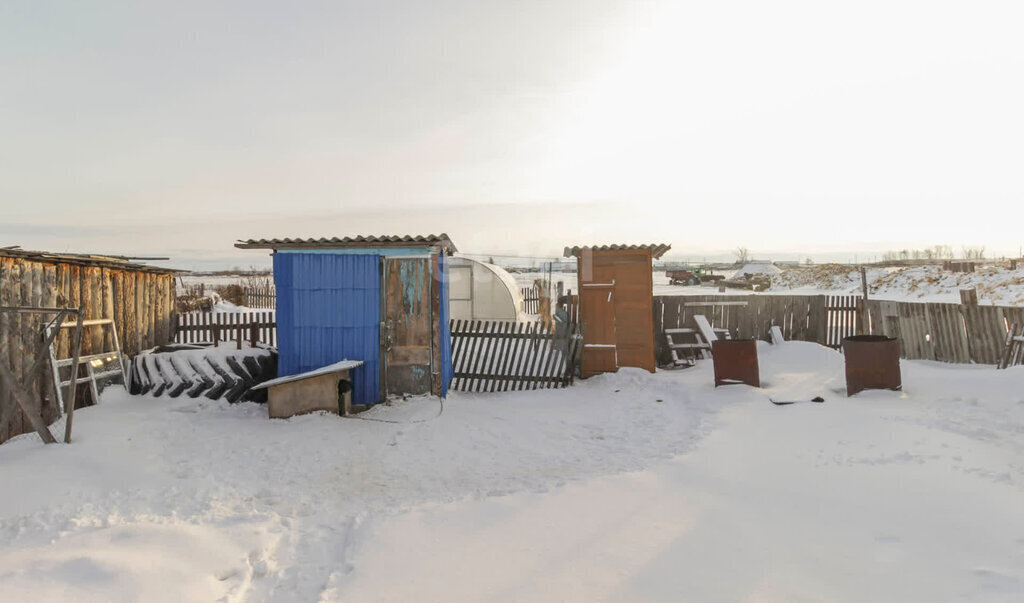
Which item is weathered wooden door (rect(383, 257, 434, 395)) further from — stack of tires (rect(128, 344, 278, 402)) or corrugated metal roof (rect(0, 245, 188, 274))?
corrugated metal roof (rect(0, 245, 188, 274))

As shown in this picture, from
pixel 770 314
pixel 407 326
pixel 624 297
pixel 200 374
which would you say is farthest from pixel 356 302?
pixel 770 314

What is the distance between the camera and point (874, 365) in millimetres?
7883

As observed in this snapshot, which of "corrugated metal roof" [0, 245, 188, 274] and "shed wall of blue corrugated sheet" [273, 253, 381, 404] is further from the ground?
"corrugated metal roof" [0, 245, 188, 274]

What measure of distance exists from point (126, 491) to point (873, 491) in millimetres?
6696

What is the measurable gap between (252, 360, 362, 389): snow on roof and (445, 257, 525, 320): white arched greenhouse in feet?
29.5

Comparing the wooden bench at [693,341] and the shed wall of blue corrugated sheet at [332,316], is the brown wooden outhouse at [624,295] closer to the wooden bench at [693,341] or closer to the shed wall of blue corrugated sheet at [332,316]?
the wooden bench at [693,341]

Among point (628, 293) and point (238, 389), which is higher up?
point (628, 293)

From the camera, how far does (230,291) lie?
27562 millimetres

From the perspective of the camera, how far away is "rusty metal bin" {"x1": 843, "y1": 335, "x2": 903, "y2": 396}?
7.84m

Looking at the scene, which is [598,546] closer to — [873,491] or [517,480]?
[517,480]

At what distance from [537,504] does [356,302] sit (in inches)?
213

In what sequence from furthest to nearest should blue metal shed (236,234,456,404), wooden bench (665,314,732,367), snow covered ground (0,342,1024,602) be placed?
wooden bench (665,314,732,367) → blue metal shed (236,234,456,404) → snow covered ground (0,342,1024,602)

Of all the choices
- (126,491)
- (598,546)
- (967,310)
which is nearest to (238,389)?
(126,491)

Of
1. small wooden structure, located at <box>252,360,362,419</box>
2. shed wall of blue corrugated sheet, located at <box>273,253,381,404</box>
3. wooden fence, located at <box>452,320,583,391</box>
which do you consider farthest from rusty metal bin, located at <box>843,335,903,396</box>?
small wooden structure, located at <box>252,360,362,419</box>
